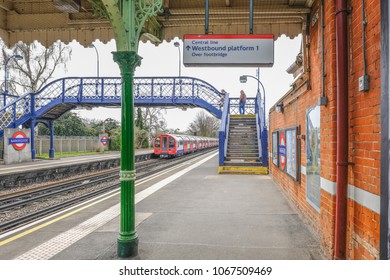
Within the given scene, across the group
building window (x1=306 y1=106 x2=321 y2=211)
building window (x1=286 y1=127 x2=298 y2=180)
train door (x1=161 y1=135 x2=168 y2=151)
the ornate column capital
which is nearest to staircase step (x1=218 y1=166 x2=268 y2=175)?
building window (x1=286 y1=127 x2=298 y2=180)

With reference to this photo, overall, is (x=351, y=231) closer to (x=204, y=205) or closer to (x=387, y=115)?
(x=387, y=115)

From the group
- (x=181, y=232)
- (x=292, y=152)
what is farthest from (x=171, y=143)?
(x=181, y=232)

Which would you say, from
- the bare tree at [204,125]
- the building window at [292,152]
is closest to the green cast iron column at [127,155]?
the building window at [292,152]

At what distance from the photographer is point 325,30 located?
4383 mm

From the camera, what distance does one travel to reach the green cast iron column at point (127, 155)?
4.20 metres

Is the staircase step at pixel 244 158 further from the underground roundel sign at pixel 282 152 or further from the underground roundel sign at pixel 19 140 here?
the underground roundel sign at pixel 19 140

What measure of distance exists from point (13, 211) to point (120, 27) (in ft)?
24.1

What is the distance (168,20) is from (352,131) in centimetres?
462

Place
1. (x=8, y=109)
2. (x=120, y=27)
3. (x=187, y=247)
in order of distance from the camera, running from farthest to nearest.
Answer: (x=8, y=109), (x=187, y=247), (x=120, y=27)

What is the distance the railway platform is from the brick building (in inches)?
29.7

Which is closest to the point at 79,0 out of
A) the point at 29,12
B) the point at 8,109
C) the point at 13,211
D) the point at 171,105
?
the point at 29,12

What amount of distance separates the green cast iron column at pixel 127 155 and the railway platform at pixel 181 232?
0.27 meters

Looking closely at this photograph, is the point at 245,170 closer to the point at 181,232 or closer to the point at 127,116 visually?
the point at 181,232

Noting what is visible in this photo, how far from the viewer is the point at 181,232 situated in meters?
5.33
